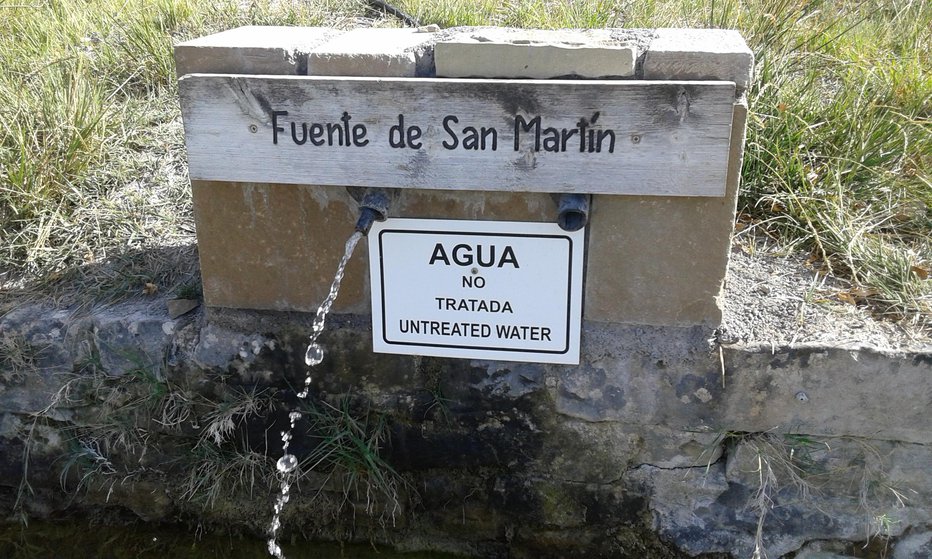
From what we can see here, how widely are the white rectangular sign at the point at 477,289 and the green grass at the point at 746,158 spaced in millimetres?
810

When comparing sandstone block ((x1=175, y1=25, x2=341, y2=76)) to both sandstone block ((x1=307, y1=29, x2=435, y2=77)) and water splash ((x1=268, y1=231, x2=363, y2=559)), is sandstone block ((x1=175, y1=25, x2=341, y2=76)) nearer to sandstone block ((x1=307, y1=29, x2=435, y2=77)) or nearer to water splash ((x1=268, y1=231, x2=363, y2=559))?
sandstone block ((x1=307, y1=29, x2=435, y2=77))

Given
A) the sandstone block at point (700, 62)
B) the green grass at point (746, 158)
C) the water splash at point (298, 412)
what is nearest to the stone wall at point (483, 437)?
the water splash at point (298, 412)

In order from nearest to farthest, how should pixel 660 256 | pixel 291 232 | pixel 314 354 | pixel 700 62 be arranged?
pixel 700 62
pixel 660 256
pixel 291 232
pixel 314 354

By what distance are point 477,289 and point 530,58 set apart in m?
0.64

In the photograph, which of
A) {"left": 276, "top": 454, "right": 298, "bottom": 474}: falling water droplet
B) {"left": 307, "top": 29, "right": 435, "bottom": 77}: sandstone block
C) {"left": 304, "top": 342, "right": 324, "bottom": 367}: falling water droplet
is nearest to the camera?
{"left": 307, "top": 29, "right": 435, "bottom": 77}: sandstone block

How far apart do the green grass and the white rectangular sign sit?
81 cm

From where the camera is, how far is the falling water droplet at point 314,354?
7.84 ft

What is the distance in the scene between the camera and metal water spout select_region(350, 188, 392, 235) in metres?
2.10

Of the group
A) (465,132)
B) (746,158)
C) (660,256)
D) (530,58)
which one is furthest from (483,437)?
(746,158)

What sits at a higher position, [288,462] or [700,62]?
[700,62]

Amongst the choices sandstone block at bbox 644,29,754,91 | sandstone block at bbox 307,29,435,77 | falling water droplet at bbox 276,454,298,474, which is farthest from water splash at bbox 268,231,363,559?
sandstone block at bbox 644,29,754,91

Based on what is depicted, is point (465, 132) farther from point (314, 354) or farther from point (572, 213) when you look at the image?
point (314, 354)

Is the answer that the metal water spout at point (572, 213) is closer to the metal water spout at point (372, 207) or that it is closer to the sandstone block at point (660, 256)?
the sandstone block at point (660, 256)

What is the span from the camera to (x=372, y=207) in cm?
210
